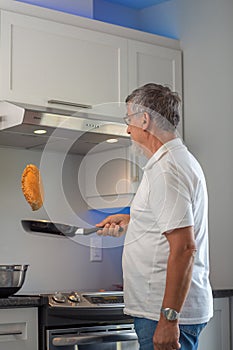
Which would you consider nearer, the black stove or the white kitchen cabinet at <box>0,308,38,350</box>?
the white kitchen cabinet at <box>0,308,38,350</box>

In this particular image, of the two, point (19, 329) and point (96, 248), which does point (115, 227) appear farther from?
point (96, 248)

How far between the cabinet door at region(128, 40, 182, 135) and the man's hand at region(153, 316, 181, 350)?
1.80m

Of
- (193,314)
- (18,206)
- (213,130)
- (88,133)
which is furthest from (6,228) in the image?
(193,314)

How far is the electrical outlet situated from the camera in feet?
13.4

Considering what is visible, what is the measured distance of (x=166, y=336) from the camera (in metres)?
2.27

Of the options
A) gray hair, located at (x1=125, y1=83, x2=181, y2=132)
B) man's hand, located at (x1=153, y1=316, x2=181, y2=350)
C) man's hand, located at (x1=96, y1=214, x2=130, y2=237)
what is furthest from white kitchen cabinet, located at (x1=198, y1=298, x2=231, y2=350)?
gray hair, located at (x1=125, y1=83, x2=181, y2=132)

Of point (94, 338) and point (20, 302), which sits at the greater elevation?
point (20, 302)

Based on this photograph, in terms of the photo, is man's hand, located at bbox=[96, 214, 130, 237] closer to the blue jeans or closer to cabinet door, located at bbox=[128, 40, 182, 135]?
the blue jeans

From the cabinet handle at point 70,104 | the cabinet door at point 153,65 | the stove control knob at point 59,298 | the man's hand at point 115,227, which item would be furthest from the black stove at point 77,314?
the cabinet door at point 153,65

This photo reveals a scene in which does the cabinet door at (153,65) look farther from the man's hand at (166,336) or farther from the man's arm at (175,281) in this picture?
the man's hand at (166,336)

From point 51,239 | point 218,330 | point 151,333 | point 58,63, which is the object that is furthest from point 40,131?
point 151,333

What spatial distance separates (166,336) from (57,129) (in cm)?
151

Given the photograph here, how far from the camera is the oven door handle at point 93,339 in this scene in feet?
9.86

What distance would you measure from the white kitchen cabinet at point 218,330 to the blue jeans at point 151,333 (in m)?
1.15
